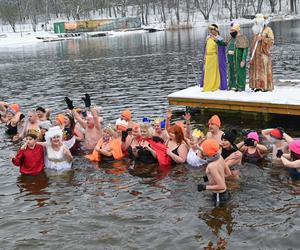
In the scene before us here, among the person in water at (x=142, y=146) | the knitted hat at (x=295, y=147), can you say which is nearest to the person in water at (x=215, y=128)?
the person in water at (x=142, y=146)

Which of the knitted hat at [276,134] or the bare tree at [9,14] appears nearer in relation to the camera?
the knitted hat at [276,134]

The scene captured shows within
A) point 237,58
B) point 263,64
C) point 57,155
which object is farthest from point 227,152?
point 237,58

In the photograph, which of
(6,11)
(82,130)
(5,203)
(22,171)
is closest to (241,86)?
(82,130)

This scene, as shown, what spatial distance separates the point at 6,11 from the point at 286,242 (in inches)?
3950

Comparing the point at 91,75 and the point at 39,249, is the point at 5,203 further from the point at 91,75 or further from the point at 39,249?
the point at 91,75

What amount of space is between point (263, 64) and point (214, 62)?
1689 millimetres

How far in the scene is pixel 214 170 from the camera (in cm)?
771

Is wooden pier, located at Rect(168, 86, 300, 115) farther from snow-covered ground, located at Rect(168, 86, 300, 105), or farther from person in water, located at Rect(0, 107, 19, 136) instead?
person in water, located at Rect(0, 107, 19, 136)

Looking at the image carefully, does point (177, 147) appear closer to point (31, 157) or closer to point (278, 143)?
point (278, 143)

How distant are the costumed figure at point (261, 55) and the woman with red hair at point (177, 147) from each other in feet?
16.1

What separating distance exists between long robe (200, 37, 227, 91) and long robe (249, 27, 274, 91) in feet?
3.27

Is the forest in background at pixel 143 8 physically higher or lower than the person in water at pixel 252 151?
higher

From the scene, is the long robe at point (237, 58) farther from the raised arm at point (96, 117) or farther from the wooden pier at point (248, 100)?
the raised arm at point (96, 117)

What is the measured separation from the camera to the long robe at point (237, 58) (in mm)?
13970
